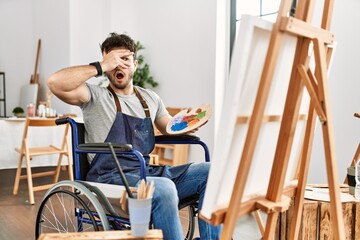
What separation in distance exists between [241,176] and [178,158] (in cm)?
329

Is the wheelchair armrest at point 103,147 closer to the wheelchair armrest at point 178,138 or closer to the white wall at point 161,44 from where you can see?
the wheelchair armrest at point 178,138

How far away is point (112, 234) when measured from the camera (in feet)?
4.04

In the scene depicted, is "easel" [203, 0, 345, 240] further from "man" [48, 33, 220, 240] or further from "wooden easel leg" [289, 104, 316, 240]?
"man" [48, 33, 220, 240]

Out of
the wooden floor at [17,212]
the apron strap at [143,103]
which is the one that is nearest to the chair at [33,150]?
the wooden floor at [17,212]

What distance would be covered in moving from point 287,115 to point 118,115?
0.88 m

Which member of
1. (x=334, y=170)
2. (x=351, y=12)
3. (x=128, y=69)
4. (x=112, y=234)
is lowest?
(x=112, y=234)

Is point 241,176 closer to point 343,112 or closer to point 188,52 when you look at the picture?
point 343,112

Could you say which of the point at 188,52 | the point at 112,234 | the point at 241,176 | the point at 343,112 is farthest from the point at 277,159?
the point at 188,52

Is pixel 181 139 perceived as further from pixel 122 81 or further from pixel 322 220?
pixel 322 220

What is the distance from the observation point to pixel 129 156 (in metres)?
1.83

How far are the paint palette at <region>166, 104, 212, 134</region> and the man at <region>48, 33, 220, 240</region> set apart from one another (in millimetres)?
114

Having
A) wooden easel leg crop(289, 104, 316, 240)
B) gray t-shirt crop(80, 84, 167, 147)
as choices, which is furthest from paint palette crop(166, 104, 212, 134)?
wooden easel leg crop(289, 104, 316, 240)

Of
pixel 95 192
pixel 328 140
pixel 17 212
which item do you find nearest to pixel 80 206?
pixel 95 192

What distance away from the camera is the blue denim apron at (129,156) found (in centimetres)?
175
